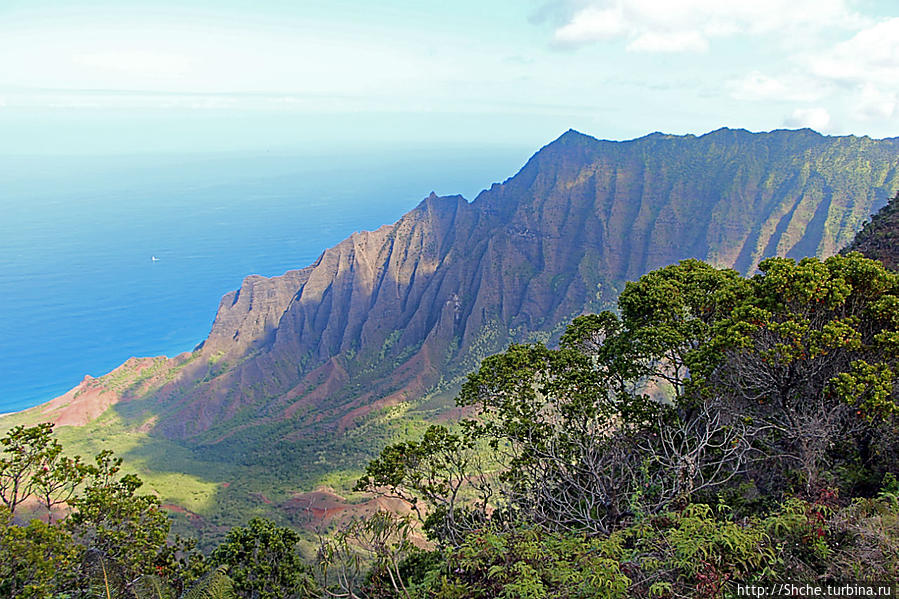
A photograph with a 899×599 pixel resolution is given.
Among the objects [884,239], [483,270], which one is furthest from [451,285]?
[884,239]

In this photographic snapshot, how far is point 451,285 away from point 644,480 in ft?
233

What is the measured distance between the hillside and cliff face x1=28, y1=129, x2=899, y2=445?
25 cm

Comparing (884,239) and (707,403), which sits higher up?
(884,239)

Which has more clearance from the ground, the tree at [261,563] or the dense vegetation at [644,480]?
the dense vegetation at [644,480]

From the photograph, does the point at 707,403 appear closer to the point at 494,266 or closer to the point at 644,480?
the point at 644,480

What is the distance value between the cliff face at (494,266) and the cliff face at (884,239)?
42546 millimetres

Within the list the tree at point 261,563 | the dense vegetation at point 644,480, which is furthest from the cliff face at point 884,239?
the tree at point 261,563

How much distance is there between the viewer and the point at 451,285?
82000mm

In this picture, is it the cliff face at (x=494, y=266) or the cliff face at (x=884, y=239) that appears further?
the cliff face at (x=494, y=266)

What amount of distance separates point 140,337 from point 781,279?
148959 millimetres

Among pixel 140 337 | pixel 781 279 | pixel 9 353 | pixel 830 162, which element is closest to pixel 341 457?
pixel 781 279

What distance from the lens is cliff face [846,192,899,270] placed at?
20.3 meters

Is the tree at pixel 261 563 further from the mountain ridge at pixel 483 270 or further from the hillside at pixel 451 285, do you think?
the mountain ridge at pixel 483 270

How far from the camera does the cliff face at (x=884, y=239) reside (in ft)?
66.6
